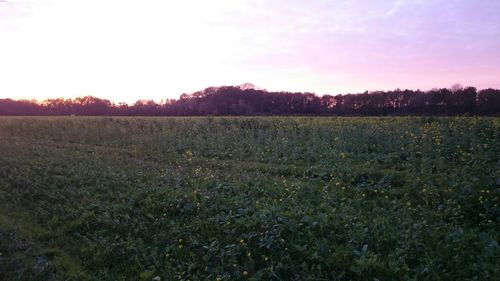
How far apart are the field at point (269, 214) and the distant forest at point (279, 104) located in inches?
915

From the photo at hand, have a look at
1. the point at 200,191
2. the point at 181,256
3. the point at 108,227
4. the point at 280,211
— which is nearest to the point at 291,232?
the point at 280,211

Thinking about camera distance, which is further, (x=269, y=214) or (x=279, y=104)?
(x=279, y=104)

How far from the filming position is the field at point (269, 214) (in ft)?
19.1

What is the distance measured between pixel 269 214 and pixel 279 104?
163 ft

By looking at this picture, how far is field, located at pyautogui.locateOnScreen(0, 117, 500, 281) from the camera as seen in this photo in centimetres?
581

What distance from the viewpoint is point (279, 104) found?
185 ft

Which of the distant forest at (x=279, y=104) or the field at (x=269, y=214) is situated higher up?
the distant forest at (x=279, y=104)

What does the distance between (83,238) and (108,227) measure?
56 cm

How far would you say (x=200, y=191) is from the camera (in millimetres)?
9117

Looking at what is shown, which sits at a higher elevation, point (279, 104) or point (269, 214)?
point (279, 104)

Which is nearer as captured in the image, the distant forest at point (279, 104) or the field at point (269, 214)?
the field at point (269, 214)

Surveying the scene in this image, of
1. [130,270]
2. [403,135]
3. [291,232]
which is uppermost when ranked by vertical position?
[403,135]

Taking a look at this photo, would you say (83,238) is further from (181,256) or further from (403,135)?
(403,135)

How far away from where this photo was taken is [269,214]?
7262mm
